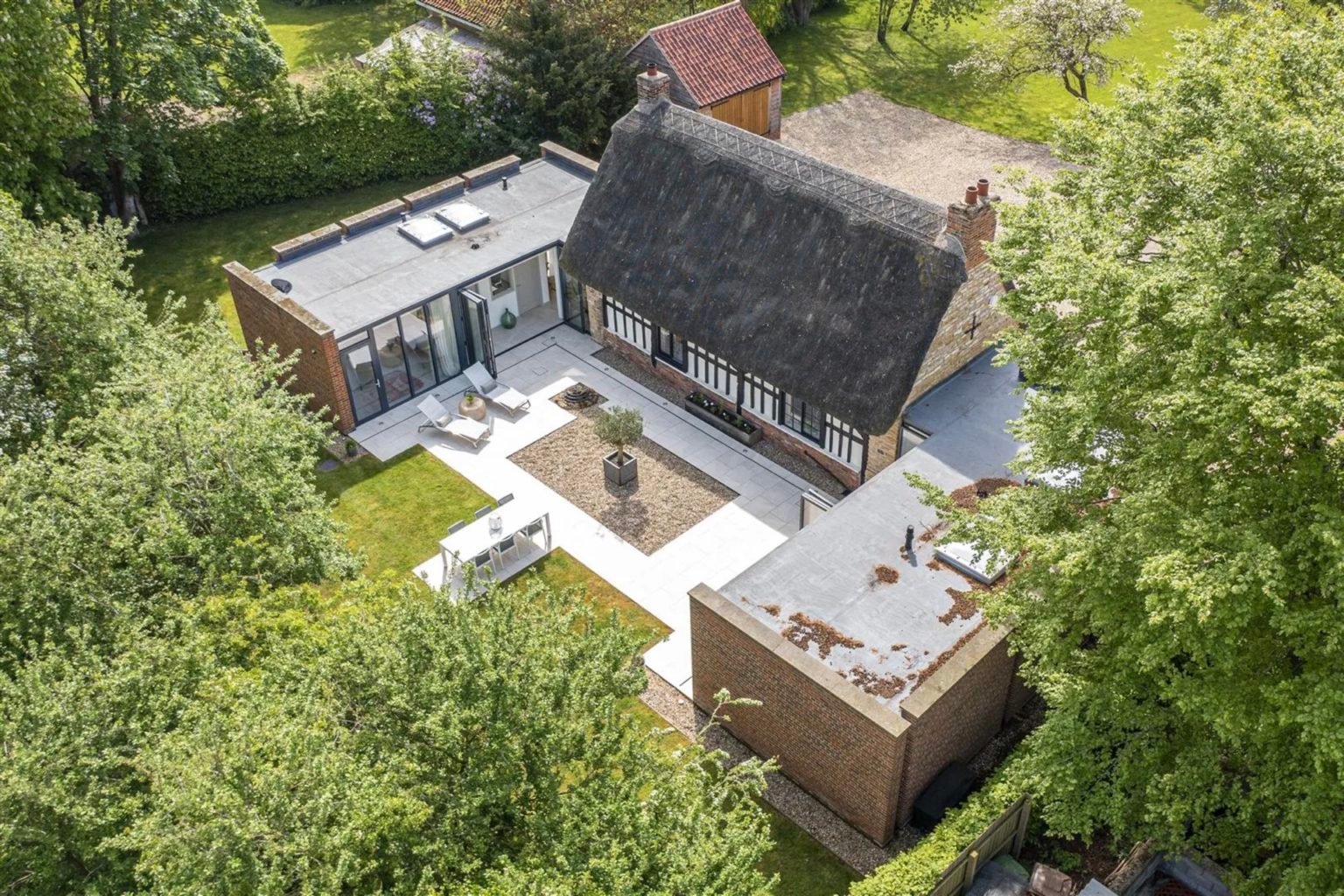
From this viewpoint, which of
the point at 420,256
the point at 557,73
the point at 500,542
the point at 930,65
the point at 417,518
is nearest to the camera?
the point at 500,542

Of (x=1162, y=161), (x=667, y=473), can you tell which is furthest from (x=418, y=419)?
(x=1162, y=161)

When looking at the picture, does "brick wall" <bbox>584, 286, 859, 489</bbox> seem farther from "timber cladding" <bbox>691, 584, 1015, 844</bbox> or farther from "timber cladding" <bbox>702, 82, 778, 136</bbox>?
"timber cladding" <bbox>702, 82, 778, 136</bbox>

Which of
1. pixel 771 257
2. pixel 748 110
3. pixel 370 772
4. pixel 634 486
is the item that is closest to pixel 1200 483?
pixel 370 772

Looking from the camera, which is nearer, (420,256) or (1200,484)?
(1200,484)

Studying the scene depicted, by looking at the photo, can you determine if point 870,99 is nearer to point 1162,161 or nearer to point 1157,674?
point 1162,161

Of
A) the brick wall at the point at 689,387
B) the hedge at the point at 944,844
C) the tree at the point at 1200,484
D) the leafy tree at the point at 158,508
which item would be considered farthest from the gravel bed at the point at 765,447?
the leafy tree at the point at 158,508

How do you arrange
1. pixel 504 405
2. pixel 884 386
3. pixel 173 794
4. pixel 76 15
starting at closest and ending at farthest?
1. pixel 173 794
2. pixel 884 386
3. pixel 504 405
4. pixel 76 15

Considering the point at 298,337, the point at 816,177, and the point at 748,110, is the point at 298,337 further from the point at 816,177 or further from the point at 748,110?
the point at 748,110
